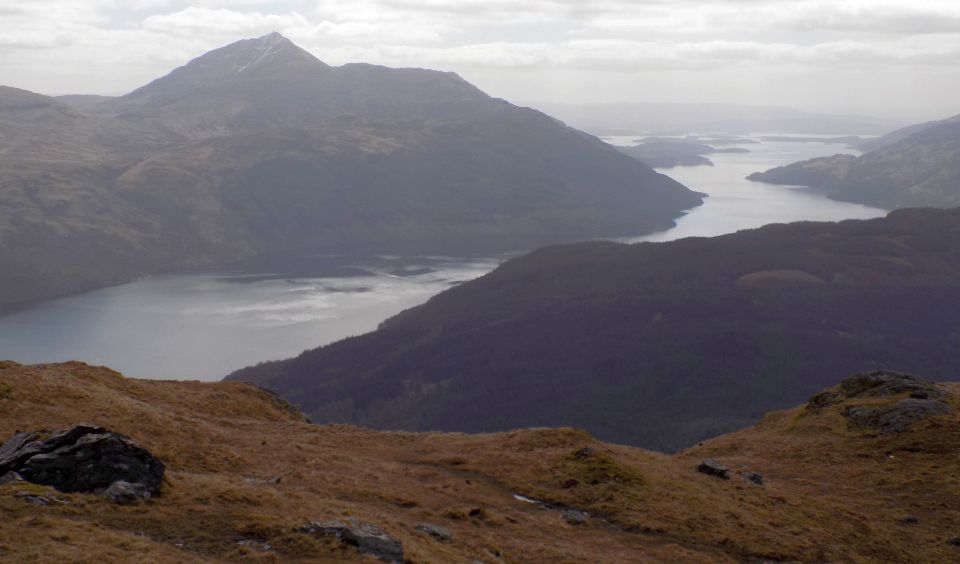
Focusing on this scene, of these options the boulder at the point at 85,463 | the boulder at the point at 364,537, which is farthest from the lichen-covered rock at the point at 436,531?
the boulder at the point at 85,463

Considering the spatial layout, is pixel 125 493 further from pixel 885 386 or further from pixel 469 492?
pixel 885 386

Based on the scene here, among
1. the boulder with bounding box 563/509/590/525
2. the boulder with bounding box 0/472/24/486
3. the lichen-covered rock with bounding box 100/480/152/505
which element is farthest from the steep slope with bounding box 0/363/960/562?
the boulder with bounding box 0/472/24/486

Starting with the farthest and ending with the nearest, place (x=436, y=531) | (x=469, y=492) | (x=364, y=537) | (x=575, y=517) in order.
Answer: (x=469, y=492) → (x=575, y=517) → (x=436, y=531) → (x=364, y=537)

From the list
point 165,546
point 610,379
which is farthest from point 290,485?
point 610,379

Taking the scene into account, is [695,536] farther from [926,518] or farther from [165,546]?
[165,546]

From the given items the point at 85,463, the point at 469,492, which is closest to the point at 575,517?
the point at 469,492

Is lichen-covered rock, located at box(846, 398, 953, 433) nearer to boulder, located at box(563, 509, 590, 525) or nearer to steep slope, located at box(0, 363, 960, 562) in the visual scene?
steep slope, located at box(0, 363, 960, 562)

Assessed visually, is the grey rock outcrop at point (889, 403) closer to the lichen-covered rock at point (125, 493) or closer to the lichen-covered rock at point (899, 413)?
the lichen-covered rock at point (899, 413)
